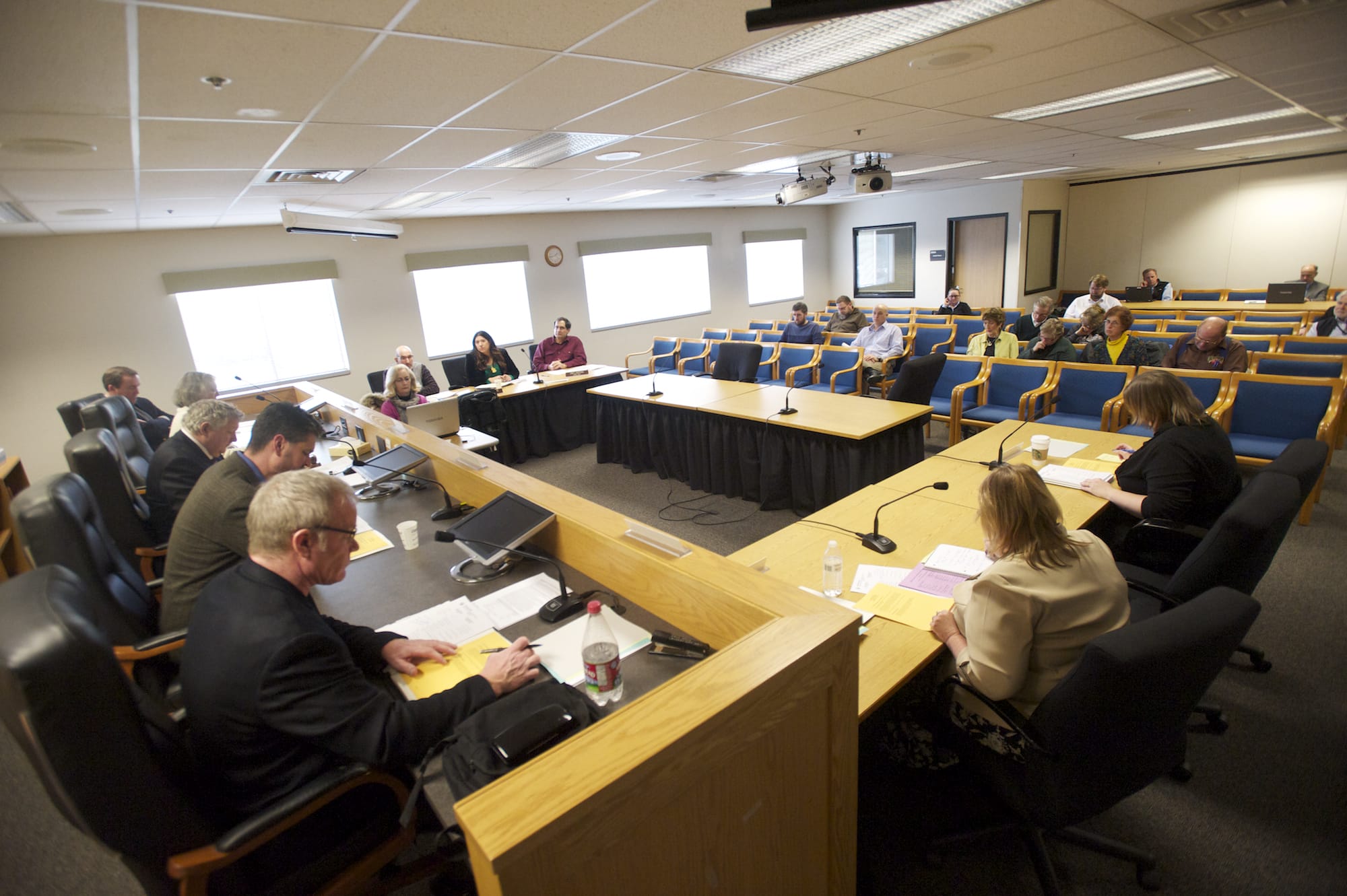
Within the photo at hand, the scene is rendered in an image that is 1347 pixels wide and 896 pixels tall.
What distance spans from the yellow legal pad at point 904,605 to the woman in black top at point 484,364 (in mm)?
5122

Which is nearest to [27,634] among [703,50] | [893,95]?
[703,50]

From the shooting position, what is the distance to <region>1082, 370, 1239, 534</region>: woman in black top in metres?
2.28

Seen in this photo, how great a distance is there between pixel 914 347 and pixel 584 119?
5137mm

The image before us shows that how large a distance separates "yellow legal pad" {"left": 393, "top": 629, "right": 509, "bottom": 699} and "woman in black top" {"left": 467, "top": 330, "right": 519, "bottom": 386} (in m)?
4.97

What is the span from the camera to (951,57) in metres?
2.71

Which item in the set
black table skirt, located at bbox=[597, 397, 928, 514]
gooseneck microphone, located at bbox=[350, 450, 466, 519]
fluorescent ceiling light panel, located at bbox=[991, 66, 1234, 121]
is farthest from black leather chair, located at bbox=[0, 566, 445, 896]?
fluorescent ceiling light panel, located at bbox=[991, 66, 1234, 121]

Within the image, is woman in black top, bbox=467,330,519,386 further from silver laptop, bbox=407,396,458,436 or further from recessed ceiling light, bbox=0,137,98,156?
recessed ceiling light, bbox=0,137,98,156

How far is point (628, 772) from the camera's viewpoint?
86cm

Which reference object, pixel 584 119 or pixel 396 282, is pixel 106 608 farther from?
pixel 396 282

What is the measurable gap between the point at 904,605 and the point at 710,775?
1034 millimetres

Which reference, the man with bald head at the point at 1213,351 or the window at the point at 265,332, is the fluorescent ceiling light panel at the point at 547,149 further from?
the man with bald head at the point at 1213,351

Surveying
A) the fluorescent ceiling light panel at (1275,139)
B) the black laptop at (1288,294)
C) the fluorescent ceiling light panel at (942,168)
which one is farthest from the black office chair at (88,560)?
the black laptop at (1288,294)

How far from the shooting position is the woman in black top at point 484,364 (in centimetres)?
641

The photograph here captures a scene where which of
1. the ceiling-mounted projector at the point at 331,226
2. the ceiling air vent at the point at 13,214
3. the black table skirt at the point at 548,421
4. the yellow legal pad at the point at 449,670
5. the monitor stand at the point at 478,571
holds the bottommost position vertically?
the black table skirt at the point at 548,421
